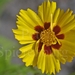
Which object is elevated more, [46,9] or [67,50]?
[46,9]

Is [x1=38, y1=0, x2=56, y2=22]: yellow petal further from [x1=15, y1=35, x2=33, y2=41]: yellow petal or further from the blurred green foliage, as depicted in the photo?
the blurred green foliage

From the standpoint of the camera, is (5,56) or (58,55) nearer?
(58,55)

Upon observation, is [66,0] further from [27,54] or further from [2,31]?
[27,54]

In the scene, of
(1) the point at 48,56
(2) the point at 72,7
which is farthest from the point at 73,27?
(2) the point at 72,7

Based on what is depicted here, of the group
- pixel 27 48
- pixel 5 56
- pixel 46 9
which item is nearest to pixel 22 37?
pixel 27 48

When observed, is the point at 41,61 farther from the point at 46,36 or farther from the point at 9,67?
the point at 9,67

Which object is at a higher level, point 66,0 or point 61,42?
point 66,0

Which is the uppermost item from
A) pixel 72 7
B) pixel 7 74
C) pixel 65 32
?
pixel 72 7
